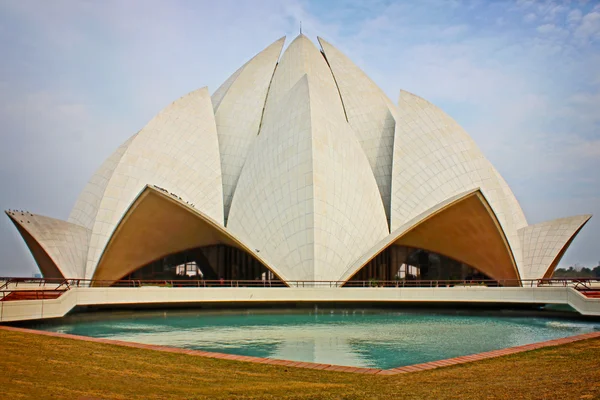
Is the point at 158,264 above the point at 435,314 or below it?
above

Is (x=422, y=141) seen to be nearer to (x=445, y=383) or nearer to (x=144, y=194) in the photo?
(x=144, y=194)

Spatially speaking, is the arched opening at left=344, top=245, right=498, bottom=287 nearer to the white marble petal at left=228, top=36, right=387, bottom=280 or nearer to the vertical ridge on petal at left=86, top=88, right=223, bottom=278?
the white marble petal at left=228, top=36, right=387, bottom=280

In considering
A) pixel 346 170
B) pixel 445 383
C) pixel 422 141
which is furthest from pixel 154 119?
pixel 445 383

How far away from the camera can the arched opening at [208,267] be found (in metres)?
28.5

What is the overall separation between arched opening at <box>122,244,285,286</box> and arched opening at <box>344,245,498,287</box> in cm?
659

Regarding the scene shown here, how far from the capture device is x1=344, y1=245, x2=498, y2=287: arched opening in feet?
97.3

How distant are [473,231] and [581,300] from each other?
350 inches

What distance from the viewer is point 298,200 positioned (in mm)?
23297

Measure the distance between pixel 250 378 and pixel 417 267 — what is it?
26141 mm

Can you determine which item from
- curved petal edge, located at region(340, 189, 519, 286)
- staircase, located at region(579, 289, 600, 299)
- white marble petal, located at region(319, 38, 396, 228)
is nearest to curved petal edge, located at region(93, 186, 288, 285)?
curved petal edge, located at region(340, 189, 519, 286)

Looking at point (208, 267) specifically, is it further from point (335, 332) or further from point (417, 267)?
point (335, 332)

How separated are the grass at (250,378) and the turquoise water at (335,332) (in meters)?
2.16

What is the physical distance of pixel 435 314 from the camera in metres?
18.3

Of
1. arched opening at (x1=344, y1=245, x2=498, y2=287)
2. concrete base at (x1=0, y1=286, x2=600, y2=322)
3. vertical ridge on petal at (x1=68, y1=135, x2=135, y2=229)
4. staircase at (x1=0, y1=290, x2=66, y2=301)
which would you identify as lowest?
concrete base at (x1=0, y1=286, x2=600, y2=322)
